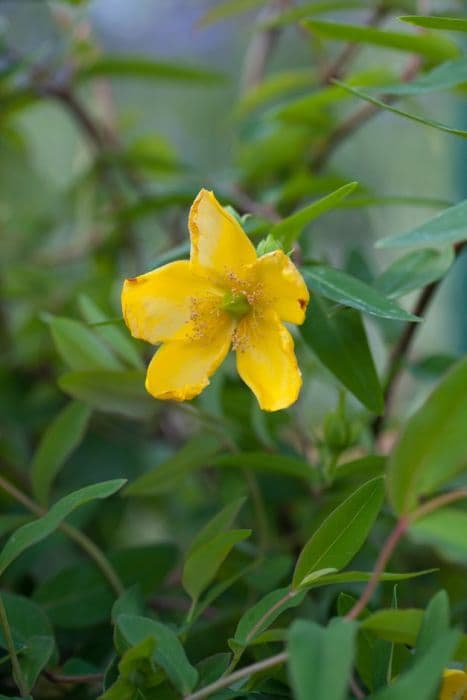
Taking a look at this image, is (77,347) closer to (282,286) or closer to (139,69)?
(282,286)

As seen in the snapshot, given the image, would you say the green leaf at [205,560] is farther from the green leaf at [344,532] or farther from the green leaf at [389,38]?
the green leaf at [389,38]

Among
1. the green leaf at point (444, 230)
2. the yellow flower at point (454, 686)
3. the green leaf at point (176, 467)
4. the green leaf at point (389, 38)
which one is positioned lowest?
the yellow flower at point (454, 686)

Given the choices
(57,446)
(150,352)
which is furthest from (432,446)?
(150,352)

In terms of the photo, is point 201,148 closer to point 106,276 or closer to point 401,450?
point 106,276

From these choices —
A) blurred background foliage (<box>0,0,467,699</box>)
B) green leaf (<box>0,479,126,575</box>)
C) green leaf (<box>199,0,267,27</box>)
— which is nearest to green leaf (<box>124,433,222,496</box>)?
blurred background foliage (<box>0,0,467,699</box>)

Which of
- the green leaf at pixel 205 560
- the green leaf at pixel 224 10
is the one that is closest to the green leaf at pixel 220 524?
the green leaf at pixel 205 560

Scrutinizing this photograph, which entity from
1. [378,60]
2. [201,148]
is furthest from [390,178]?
[201,148]

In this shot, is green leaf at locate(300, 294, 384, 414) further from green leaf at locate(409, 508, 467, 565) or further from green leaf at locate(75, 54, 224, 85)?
green leaf at locate(75, 54, 224, 85)
